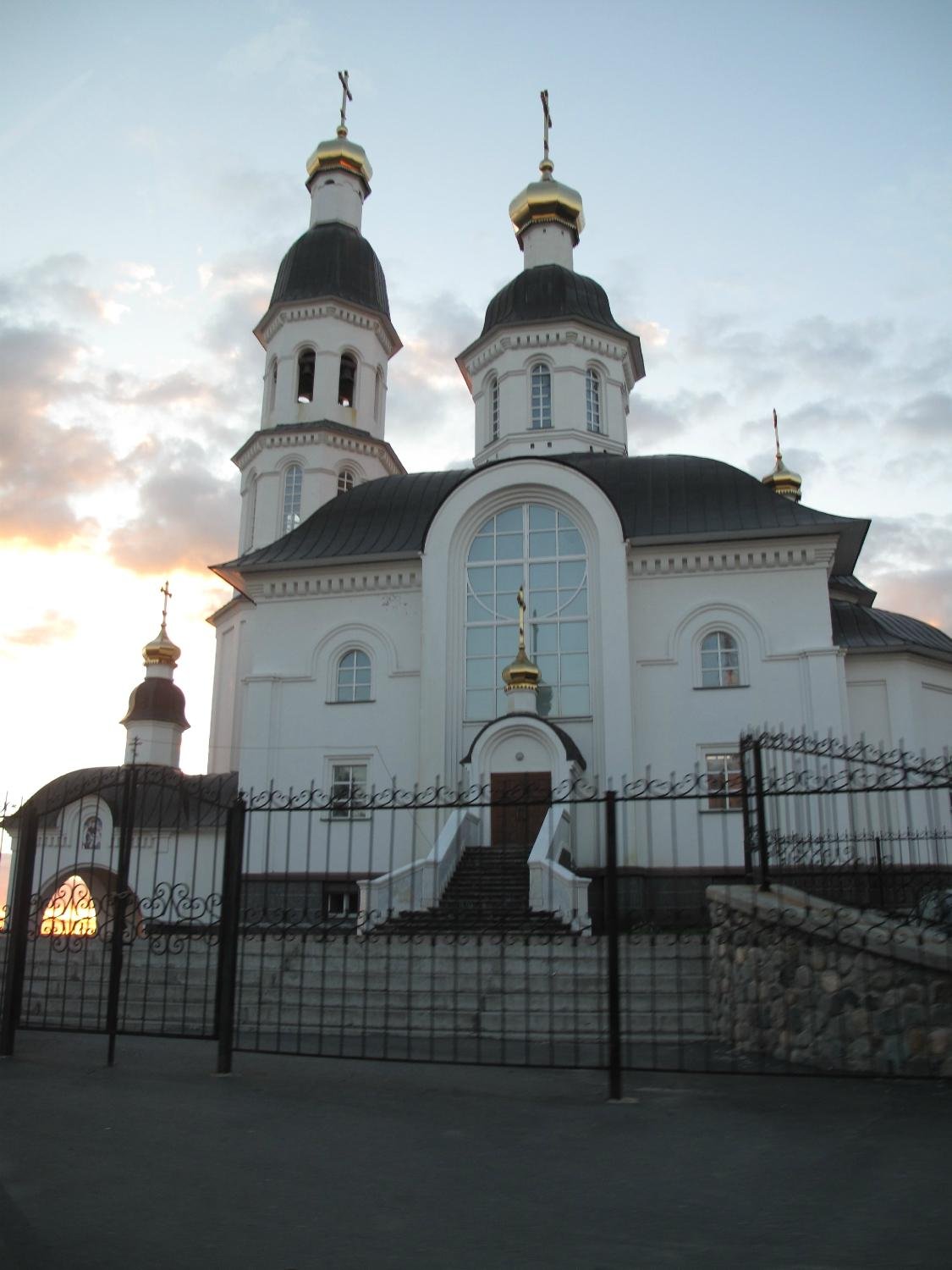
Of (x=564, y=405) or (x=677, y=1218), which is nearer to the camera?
(x=677, y=1218)

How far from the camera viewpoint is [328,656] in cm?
2256

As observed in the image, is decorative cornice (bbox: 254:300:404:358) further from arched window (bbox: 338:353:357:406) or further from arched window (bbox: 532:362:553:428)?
arched window (bbox: 532:362:553:428)

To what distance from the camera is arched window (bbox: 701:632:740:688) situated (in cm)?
2067

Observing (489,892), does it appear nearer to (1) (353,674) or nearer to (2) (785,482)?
(1) (353,674)

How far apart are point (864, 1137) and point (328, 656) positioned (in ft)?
57.6

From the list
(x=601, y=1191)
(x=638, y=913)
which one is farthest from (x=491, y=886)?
(x=601, y=1191)

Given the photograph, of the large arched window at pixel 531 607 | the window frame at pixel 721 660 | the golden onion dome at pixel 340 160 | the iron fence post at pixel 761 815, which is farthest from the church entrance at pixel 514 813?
the golden onion dome at pixel 340 160

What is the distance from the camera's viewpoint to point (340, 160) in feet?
105

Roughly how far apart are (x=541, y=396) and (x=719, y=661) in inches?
367

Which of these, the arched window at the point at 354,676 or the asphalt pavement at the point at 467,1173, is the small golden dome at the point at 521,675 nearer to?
the arched window at the point at 354,676

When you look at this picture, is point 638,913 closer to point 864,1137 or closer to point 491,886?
point 491,886

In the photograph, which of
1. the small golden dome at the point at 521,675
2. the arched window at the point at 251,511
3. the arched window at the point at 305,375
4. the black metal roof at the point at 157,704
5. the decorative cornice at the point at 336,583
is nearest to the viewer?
the small golden dome at the point at 521,675

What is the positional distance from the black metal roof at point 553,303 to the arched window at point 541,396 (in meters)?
1.18

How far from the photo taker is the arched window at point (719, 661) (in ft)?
67.8
